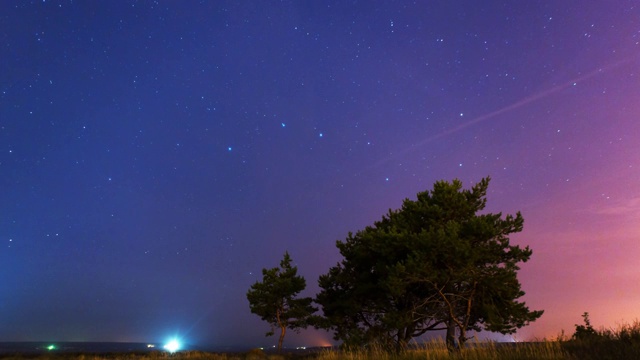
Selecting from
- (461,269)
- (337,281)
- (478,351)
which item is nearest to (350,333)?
(337,281)

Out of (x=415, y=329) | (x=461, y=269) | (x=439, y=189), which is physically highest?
(x=439, y=189)

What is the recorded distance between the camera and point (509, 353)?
1031 centimetres

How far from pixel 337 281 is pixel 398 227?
749 centimetres

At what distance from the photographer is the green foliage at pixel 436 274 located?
22766 mm

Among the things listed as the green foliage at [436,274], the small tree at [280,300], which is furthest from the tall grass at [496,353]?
the small tree at [280,300]

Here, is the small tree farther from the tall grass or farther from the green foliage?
the tall grass

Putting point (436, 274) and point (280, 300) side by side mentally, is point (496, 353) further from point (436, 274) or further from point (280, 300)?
point (280, 300)

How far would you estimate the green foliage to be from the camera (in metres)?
22.8

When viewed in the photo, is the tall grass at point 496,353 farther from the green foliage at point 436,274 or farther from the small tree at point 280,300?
the small tree at point 280,300

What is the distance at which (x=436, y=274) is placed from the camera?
2283 cm

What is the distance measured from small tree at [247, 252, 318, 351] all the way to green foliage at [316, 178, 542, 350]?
829 centimetres

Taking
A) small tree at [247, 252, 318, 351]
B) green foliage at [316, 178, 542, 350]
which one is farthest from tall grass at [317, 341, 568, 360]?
small tree at [247, 252, 318, 351]

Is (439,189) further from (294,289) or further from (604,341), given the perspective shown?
(294,289)

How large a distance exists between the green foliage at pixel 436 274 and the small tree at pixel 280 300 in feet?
27.2
